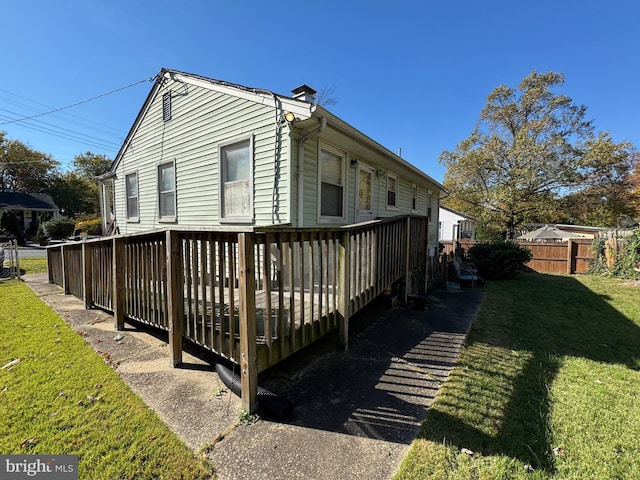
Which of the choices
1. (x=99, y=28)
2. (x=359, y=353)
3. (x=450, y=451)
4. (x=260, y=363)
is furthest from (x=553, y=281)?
(x=99, y=28)

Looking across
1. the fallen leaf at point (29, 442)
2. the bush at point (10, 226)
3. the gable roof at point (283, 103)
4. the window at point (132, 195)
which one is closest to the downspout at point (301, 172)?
the gable roof at point (283, 103)

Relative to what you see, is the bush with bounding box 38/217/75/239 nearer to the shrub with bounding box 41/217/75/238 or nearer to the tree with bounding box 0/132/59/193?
the shrub with bounding box 41/217/75/238

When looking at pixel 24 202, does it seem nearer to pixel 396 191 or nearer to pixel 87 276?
pixel 87 276

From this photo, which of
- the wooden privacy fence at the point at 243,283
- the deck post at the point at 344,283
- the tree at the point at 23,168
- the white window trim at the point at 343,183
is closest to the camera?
the wooden privacy fence at the point at 243,283

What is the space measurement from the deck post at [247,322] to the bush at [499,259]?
11.4m

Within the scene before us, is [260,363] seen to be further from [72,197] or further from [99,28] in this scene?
[72,197]

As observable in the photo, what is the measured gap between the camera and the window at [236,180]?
5.71 meters

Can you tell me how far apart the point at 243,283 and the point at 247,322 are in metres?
0.33

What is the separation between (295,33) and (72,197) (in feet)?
133

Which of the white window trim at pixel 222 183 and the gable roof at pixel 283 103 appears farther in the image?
the white window trim at pixel 222 183

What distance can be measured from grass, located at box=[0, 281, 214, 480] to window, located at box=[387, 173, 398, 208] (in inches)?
310

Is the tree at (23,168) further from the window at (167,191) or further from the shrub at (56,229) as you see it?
the window at (167,191)

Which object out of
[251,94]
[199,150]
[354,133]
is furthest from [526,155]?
[199,150]

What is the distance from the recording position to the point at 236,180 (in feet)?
19.6
